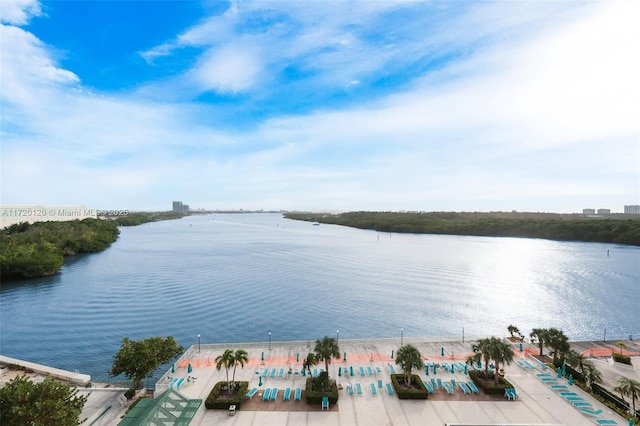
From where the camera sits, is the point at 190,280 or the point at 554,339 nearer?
the point at 554,339

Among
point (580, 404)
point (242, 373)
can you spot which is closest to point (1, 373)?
point (242, 373)

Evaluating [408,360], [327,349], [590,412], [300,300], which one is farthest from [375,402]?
[300,300]

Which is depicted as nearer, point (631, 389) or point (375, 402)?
point (631, 389)

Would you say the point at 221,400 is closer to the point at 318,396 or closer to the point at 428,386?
the point at 318,396

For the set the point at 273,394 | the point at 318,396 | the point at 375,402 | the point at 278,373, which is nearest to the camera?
the point at 318,396

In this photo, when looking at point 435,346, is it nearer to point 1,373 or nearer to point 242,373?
point 242,373

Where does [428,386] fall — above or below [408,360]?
below

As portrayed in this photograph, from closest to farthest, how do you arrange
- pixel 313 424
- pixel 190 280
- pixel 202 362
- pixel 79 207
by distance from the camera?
pixel 313 424 → pixel 202 362 → pixel 190 280 → pixel 79 207

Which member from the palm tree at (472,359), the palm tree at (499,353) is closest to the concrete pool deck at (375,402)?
the palm tree at (472,359)

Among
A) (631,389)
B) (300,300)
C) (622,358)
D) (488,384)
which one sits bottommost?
(300,300)
